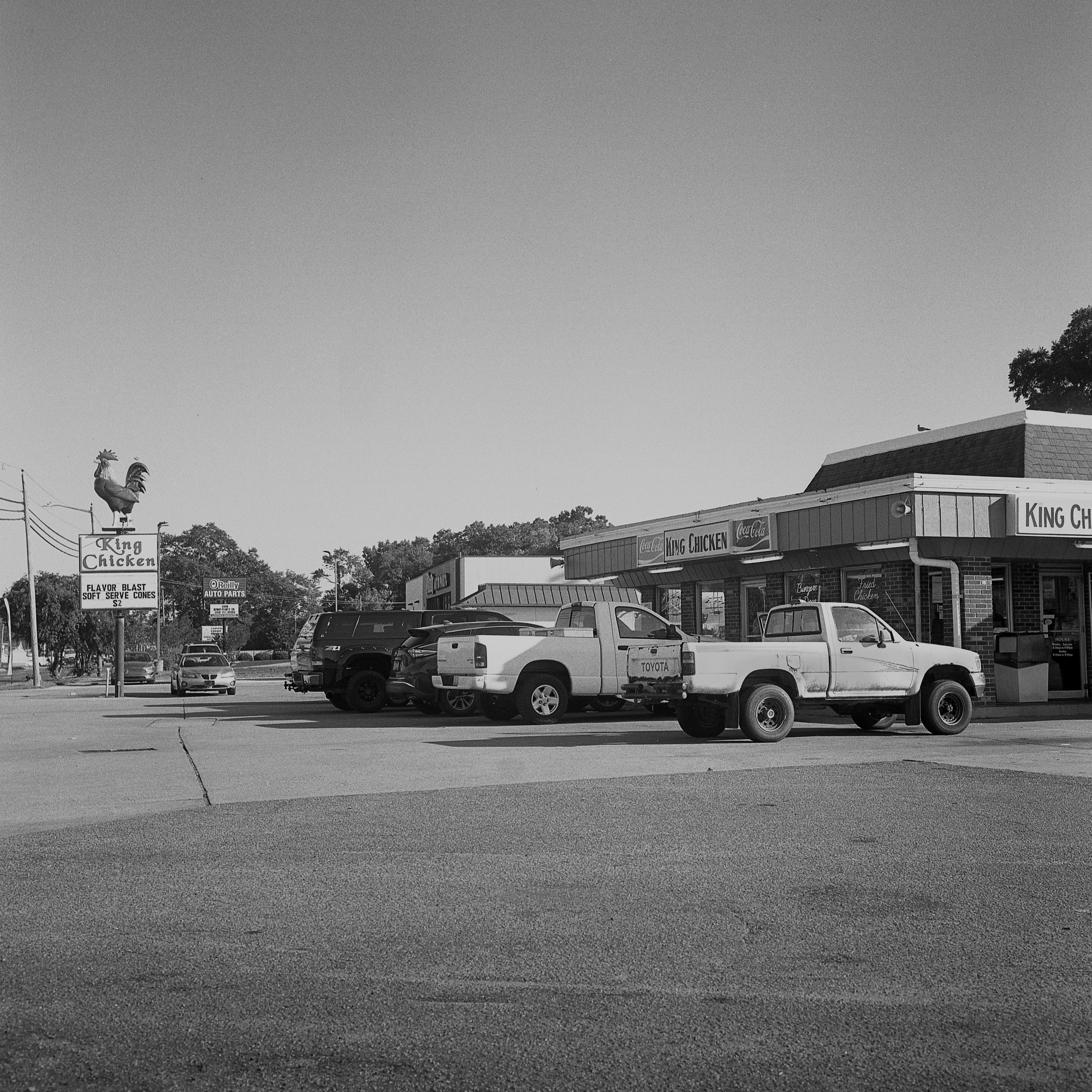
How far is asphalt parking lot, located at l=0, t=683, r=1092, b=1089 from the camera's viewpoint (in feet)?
14.1

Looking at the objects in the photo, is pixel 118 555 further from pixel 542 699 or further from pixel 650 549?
pixel 542 699

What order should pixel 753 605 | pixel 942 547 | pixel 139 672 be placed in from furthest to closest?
pixel 139 672, pixel 753 605, pixel 942 547

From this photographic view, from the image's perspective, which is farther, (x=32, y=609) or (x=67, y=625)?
(x=67, y=625)

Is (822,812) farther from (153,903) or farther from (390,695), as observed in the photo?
(390,695)

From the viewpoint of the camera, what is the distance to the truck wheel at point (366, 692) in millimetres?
24938

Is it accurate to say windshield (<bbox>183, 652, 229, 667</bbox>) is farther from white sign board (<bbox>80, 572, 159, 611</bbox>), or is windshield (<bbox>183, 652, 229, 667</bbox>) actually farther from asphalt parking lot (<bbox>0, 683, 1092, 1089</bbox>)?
asphalt parking lot (<bbox>0, 683, 1092, 1089</bbox>)

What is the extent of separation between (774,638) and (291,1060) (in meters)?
14.0

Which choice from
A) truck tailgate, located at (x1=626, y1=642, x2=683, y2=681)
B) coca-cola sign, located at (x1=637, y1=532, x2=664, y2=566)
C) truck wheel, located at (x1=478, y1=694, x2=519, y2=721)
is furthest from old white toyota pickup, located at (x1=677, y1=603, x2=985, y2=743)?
coca-cola sign, located at (x1=637, y1=532, x2=664, y2=566)

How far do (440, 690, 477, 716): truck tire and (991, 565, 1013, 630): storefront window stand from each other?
10.6m

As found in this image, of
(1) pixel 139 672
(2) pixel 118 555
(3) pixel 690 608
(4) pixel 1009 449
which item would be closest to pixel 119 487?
(2) pixel 118 555

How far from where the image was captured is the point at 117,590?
3875 centimetres

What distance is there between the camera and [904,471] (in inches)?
1214

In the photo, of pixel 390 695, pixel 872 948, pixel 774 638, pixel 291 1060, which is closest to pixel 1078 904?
pixel 872 948

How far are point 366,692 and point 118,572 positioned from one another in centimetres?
1718
